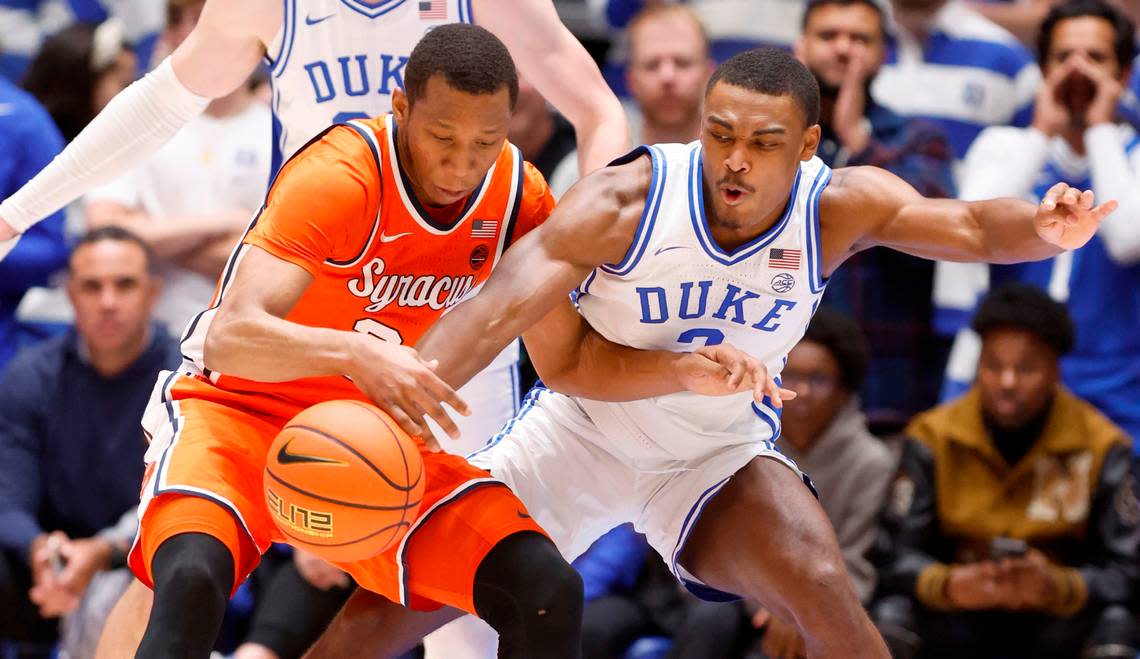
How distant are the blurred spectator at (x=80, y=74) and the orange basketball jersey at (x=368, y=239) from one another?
3.54m

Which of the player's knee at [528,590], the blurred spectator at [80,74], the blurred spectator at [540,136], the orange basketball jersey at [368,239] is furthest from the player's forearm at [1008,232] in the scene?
the blurred spectator at [80,74]

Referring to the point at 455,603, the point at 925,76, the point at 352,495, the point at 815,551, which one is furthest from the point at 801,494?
the point at 925,76

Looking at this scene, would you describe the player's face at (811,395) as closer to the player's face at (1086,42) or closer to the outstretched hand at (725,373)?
the player's face at (1086,42)

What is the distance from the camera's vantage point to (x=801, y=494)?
4.55 meters

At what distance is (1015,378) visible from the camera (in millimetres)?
6125

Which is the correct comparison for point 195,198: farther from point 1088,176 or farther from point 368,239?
point 1088,176

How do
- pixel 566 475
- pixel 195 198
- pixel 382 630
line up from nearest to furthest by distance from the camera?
→ pixel 382 630, pixel 566 475, pixel 195 198

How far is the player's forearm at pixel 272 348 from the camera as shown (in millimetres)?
3857

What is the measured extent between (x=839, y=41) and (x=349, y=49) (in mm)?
2663

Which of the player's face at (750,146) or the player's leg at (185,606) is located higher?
the player's face at (750,146)

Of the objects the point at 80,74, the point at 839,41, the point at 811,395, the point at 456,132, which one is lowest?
the point at 811,395

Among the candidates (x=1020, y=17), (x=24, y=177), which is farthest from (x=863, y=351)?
(x=24, y=177)

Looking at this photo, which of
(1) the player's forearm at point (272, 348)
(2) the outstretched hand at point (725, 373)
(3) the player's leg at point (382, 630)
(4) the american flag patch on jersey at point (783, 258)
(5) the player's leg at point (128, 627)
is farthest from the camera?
(3) the player's leg at point (382, 630)

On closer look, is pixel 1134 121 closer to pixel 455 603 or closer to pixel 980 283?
pixel 980 283
